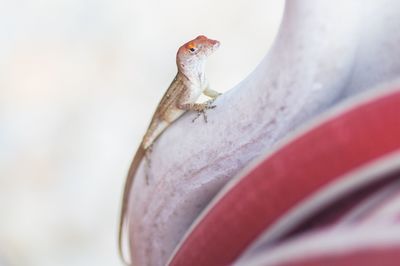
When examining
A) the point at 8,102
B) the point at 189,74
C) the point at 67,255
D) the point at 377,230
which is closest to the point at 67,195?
the point at 67,255

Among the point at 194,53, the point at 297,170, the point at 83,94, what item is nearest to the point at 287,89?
the point at 297,170

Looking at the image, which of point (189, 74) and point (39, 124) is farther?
point (39, 124)

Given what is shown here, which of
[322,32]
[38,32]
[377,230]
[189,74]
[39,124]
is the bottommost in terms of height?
[377,230]

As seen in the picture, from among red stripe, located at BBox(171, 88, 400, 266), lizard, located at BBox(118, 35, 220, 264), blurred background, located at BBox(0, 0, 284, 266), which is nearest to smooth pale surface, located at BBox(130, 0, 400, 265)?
red stripe, located at BBox(171, 88, 400, 266)

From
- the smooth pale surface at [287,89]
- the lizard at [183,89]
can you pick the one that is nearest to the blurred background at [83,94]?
the lizard at [183,89]

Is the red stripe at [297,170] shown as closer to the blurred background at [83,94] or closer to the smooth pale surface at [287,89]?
the smooth pale surface at [287,89]

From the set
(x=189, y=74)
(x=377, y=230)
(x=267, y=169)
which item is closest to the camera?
(x=377, y=230)

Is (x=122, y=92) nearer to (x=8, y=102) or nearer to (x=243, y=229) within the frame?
(x=8, y=102)
